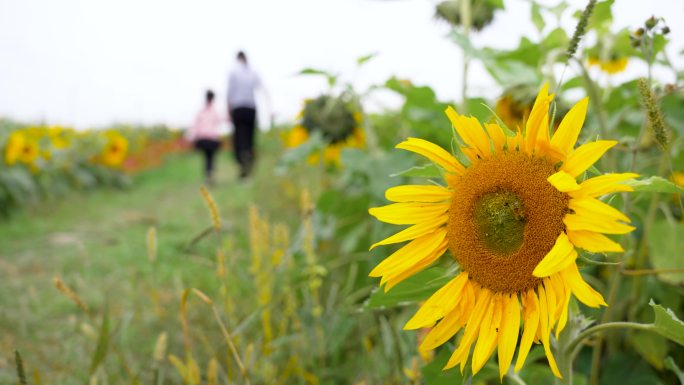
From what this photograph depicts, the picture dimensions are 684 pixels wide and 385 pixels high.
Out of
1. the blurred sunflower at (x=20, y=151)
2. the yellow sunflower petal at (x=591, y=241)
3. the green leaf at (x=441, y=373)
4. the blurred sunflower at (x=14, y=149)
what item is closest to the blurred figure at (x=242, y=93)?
the blurred sunflower at (x=20, y=151)

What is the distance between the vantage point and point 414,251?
0.72 meters

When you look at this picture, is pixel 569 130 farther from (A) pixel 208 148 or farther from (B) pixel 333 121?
(A) pixel 208 148

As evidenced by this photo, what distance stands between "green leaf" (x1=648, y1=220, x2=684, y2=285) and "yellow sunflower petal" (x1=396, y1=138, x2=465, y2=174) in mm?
693

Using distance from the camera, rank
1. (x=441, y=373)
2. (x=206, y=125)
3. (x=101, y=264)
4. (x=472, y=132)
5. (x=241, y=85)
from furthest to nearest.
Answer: (x=206, y=125), (x=241, y=85), (x=101, y=264), (x=441, y=373), (x=472, y=132)

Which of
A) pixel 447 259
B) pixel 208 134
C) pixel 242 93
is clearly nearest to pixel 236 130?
pixel 242 93

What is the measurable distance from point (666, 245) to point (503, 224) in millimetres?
705

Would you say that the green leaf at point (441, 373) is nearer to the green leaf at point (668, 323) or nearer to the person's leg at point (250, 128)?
the green leaf at point (668, 323)

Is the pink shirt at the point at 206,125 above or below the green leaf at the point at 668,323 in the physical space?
above

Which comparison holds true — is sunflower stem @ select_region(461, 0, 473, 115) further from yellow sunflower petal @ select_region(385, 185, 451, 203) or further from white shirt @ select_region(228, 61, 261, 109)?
white shirt @ select_region(228, 61, 261, 109)

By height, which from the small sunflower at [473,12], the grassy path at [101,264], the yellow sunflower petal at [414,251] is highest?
the small sunflower at [473,12]

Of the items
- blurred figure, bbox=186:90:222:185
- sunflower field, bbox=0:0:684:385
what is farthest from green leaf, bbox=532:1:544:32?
blurred figure, bbox=186:90:222:185

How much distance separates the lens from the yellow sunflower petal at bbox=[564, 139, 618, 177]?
59 centimetres

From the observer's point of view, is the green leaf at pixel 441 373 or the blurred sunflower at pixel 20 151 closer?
the green leaf at pixel 441 373

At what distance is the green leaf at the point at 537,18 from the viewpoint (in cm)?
117
